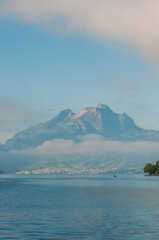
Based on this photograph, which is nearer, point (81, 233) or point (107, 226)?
point (81, 233)

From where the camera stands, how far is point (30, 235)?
52594 mm

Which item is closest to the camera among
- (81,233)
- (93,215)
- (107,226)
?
(81,233)

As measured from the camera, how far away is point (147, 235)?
171 ft

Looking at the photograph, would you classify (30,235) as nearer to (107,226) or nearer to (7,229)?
(7,229)

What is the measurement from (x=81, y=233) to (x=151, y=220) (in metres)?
18.7

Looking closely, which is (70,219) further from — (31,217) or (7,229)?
(7,229)

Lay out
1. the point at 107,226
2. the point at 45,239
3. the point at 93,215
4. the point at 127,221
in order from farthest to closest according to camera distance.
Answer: the point at 93,215
the point at 127,221
the point at 107,226
the point at 45,239

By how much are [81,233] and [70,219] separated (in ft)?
52.1

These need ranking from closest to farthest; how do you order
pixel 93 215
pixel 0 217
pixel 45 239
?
pixel 45 239 → pixel 0 217 → pixel 93 215

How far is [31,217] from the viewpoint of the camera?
72.8 meters

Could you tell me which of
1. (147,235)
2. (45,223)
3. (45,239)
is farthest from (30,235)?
(147,235)

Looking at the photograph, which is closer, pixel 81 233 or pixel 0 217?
pixel 81 233

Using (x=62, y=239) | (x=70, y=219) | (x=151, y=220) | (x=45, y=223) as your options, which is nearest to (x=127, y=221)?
(x=151, y=220)

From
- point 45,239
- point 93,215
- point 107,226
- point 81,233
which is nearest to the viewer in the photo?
point 45,239
